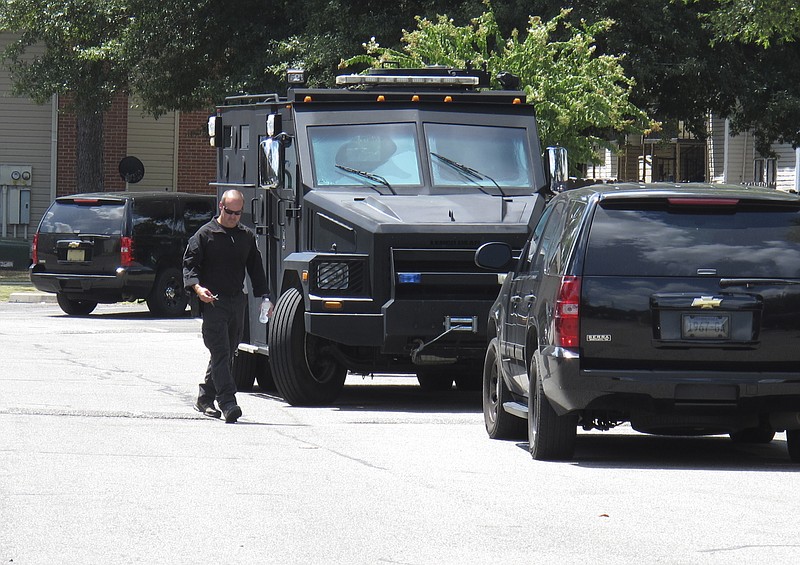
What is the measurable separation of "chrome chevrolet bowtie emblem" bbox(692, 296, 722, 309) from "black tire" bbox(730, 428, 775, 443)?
2289mm

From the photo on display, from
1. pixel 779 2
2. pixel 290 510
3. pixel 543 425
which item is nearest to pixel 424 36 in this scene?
pixel 779 2

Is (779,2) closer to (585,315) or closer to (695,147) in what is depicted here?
(585,315)

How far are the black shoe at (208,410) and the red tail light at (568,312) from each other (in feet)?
13.4

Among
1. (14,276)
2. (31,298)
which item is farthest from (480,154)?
(14,276)

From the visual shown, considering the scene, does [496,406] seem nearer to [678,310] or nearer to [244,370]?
[678,310]

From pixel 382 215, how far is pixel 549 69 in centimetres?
943

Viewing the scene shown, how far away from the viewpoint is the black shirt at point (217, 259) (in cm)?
1273

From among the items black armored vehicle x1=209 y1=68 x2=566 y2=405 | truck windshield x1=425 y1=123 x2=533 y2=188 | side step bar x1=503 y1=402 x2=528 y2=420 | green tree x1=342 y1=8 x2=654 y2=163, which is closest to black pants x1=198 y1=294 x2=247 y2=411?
black armored vehicle x1=209 y1=68 x2=566 y2=405

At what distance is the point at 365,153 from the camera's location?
1455 centimetres

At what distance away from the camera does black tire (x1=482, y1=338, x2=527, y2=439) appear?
1152 cm

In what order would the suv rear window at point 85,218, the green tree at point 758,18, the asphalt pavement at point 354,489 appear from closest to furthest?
the asphalt pavement at point 354,489, the green tree at point 758,18, the suv rear window at point 85,218

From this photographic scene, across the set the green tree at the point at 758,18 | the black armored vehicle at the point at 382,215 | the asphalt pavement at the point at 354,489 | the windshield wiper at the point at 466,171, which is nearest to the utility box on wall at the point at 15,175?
the green tree at the point at 758,18

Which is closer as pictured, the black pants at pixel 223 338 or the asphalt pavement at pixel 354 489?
the asphalt pavement at pixel 354 489

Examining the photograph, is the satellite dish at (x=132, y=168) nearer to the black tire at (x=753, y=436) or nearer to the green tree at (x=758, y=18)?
the green tree at (x=758, y=18)
